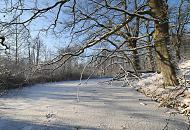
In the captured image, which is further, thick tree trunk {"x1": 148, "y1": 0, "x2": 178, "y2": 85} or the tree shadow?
thick tree trunk {"x1": 148, "y1": 0, "x2": 178, "y2": 85}

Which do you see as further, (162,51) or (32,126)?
(162,51)

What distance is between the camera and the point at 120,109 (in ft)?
29.8

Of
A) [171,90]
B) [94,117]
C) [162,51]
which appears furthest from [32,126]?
[162,51]

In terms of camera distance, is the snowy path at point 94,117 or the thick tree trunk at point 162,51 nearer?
the snowy path at point 94,117

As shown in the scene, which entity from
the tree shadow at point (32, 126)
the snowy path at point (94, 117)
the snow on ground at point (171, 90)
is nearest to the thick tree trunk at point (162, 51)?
the snow on ground at point (171, 90)

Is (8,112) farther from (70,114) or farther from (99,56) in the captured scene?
(99,56)

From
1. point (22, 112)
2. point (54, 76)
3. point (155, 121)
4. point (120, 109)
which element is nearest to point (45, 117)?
point (22, 112)

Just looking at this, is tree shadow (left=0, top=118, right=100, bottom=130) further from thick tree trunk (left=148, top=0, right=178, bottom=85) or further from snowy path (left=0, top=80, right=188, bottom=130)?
thick tree trunk (left=148, top=0, right=178, bottom=85)

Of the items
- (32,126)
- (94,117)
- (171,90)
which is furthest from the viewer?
(171,90)

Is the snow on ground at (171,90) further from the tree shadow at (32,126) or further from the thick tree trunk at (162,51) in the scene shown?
the tree shadow at (32,126)

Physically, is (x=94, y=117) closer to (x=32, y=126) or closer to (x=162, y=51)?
(x=32, y=126)

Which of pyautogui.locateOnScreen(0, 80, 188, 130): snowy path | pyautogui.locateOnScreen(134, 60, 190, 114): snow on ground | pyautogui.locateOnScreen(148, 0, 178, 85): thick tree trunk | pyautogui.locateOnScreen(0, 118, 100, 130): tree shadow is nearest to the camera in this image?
pyautogui.locateOnScreen(0, 118, 100, 130): tree shadow

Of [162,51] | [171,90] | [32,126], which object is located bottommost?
[32,126]

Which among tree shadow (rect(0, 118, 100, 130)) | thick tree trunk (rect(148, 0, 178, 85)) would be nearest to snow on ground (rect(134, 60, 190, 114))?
thick tree trunk (rect(148, 0, 178, 85))
